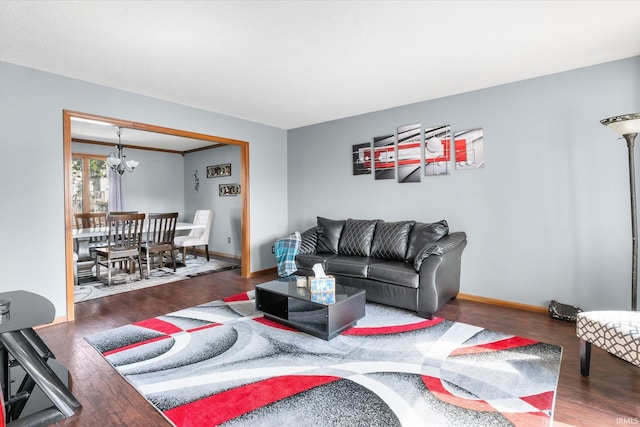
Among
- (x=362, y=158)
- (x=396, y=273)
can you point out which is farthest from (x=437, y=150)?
(x=396, y=273)

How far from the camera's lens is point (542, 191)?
3363 mm

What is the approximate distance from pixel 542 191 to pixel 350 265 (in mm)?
2127

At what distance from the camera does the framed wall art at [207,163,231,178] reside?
688 cm

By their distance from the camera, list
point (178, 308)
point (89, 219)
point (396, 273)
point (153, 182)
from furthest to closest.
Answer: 1. point (153, 182)
2. point (89, 219)
3. point (178, 308)
4. point (396, 273)

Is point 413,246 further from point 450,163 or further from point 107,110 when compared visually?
point 107,110

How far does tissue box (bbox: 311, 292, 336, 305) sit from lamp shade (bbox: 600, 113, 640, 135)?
249cm

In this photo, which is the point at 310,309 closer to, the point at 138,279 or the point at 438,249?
the point at 438,249

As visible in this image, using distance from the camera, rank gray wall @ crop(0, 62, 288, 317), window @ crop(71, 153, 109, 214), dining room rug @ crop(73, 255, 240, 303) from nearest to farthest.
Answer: gray wall @ crop(0, 62, 288, 317) < dining room rug @ crop(73, 255, 240, 303) < window @ crop(71, 153, 109, 214)

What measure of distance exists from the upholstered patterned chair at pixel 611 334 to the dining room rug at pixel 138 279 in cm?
467

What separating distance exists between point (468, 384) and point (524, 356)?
0.66 meters

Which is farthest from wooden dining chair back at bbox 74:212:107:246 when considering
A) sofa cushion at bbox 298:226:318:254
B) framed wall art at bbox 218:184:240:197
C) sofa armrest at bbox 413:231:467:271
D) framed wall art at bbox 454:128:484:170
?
framed wall art at bbox 454:128:484:170

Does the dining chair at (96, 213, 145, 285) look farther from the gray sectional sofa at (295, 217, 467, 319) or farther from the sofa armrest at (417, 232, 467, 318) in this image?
the sofa armrest at (417, 232, 467, 318)

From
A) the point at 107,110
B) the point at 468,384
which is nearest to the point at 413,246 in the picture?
the point at 468,384

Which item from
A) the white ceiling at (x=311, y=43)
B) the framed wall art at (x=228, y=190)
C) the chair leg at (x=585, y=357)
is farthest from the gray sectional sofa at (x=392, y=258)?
the framed wall art at (x=228, y=190)
